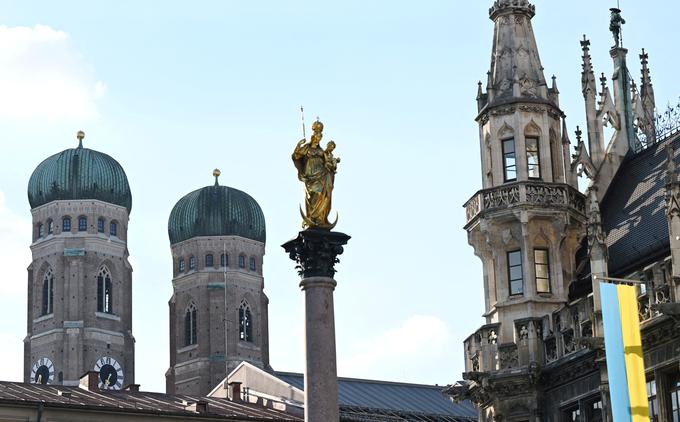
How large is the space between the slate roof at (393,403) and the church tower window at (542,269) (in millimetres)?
35452

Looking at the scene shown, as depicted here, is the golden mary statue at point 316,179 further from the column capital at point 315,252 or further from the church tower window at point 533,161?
the church tower window at point 533,161

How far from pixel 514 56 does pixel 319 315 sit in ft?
71.1

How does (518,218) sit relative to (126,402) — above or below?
above

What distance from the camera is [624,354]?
174 feet

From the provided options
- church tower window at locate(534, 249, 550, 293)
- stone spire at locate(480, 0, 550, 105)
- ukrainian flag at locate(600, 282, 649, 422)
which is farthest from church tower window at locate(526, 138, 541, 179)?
ukrainian flag at locate(600, 282, 649, 422)

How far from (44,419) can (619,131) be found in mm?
29074

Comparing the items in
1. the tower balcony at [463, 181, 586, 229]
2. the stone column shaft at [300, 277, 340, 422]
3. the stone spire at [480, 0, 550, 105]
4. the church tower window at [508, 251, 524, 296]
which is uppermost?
the stone spire at [480, 0, 550, 105]

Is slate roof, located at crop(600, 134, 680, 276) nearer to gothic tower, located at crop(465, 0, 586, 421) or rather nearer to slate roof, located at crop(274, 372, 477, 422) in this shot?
gothic tower, located at crop(465, 0, 586, 421)

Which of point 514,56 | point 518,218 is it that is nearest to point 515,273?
point 518,218

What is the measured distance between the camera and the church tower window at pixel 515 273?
63.8 m

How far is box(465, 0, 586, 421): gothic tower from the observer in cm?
6203

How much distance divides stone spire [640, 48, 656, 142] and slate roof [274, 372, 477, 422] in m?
32.4

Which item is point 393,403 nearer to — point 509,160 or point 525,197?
point 509,160

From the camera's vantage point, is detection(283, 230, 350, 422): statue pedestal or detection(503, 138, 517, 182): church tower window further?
detection(503, 138, 517, 182): church tower window
